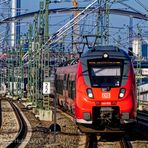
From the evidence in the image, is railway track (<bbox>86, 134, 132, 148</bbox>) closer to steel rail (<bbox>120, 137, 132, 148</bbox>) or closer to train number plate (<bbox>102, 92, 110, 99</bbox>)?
steel rail (<bbox>120, 137, 132, 148</bbox>)

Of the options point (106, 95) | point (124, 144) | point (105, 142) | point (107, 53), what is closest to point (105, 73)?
point (107, 53)

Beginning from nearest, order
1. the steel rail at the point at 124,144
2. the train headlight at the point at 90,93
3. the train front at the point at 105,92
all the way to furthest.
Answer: the steel rail at the point at 124,144, the train front at the point at 105,92, the train headlight at the point at 90,93

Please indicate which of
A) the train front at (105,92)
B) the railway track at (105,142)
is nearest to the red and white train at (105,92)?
the train front at (105,92)

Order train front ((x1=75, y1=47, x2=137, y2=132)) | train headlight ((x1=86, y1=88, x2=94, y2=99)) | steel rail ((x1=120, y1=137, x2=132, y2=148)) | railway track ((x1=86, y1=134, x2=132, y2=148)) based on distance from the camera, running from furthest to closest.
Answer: train headlight ((x1=86, y1=88, x2=94, y2=99))
train front ((x1=75, y1=47, x2=137, y2=132))
railway track ((x1=86, y1=134, x2=132, y2=148))
steel rail ((x1=120, y1=137, x2=132, y2=148))

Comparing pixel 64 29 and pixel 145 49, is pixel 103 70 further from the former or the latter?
pixel 145 49

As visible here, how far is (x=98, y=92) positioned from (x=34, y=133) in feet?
18.4

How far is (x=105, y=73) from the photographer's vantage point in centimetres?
1962

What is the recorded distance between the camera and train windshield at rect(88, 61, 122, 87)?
63.6 feet

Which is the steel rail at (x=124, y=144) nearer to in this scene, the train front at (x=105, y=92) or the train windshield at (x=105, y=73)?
the train front at (x=105, y=92)

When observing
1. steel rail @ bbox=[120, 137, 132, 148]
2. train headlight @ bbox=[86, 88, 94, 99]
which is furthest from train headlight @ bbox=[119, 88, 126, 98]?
steel rail @ bbox=[120, 137, 132, 148]

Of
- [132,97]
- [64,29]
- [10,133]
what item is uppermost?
[64,29]

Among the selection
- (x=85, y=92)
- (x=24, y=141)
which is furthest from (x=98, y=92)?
(x=24, y=141)

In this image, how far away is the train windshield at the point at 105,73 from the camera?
19.4m

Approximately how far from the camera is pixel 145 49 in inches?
5807
